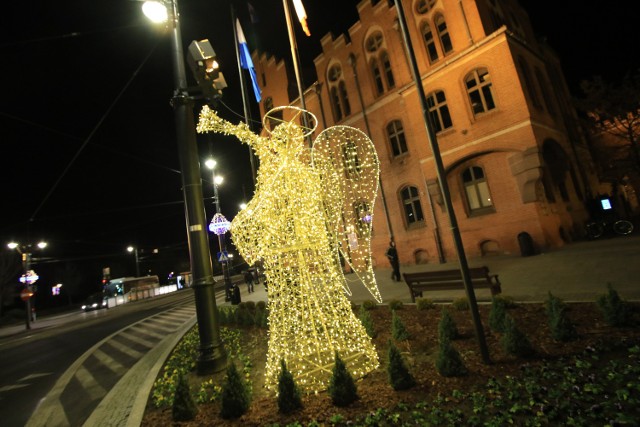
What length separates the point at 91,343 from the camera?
12641mm

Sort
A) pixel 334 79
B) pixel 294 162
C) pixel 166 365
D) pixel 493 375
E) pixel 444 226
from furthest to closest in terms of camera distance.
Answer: pixel 334 79 → pixel 444 226 → pixel 166 365 → pixel 294 162 → pixel 493 375

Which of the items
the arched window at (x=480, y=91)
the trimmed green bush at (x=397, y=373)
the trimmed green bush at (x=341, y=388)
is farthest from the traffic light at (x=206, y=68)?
the arched window at (x=480, y=91)

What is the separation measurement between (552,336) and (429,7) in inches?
698

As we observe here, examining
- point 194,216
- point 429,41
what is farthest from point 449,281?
point 429,41

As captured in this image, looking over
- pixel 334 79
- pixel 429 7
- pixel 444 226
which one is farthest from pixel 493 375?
pixel 334 79

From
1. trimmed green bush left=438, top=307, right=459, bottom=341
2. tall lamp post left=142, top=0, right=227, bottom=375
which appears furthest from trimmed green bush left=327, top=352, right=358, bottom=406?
tall lamp post left=142, top=0, right=227, bottom=375

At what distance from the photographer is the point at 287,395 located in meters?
4.18

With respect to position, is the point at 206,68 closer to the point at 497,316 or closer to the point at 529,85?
the point at 497,316

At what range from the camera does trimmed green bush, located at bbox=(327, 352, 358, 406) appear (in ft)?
13.5

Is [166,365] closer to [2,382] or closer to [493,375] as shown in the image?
[2,382]

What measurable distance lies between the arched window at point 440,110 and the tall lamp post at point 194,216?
43.9 ft

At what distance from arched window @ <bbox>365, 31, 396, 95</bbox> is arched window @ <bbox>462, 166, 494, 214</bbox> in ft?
24.3

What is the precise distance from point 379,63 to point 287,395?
2023 cm

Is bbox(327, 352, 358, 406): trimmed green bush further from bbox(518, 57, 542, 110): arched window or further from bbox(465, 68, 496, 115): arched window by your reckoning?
bbox(518, 57, 542, 110): arched window
